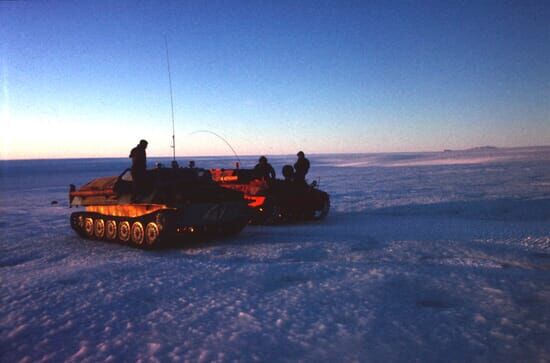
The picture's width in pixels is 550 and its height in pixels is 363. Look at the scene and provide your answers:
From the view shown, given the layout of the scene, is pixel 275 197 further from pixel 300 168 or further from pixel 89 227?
pixel 89 227

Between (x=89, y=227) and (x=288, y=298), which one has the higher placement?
(x=89, y=227)

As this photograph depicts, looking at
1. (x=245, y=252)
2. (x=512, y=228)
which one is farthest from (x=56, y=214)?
(x=512, y=228)

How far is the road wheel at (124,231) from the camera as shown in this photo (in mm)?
10180

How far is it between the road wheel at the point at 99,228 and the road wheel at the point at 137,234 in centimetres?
137

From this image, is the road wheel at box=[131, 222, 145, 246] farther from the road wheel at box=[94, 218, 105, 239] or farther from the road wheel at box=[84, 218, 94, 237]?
the road wheel at box=[84, 218, 94, 237]

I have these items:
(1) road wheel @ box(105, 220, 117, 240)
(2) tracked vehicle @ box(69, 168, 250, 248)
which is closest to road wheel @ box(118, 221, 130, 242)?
(2) tracked vehicle @ box(69, 168, 250, 248)

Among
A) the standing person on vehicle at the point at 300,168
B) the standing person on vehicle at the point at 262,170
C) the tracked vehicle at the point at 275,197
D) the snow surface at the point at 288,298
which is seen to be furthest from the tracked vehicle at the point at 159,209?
the standing person on vehicle at the point at 300,168

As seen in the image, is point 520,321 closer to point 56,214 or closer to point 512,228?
point 512,228

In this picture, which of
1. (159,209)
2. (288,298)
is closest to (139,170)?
(159,209)

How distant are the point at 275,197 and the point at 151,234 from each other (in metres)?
4.26

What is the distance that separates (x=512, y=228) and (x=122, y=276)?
9.08 metres

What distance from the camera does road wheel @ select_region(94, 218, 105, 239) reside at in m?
10.9

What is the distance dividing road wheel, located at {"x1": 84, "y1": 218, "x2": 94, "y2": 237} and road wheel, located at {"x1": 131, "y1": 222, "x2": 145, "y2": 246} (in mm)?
1795

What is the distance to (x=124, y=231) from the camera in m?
10.3
